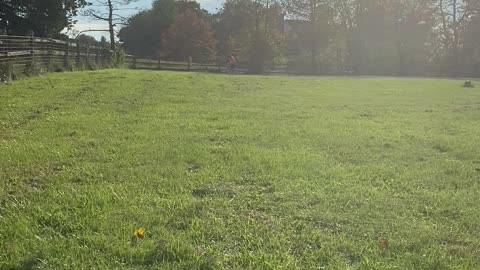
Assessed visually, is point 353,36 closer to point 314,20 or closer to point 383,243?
point 314,20

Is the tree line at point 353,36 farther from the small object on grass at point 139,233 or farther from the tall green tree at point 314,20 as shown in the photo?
the small object on grass at point 139,233

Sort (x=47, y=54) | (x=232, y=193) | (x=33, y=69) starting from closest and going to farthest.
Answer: (x=232, y=193)
(x=33, y=69)
(x=47, y=54)

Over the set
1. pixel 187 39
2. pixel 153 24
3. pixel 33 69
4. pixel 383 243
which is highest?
pixel 153 24

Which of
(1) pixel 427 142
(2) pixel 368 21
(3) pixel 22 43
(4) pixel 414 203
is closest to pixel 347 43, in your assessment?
(2) pixel 368 21

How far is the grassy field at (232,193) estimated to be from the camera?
3697 mm

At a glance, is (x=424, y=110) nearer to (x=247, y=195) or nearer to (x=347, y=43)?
(x=247, y=195)

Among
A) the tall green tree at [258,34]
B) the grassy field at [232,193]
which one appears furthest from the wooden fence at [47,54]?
the tall green tree at [258,34]

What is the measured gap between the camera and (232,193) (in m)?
5.12

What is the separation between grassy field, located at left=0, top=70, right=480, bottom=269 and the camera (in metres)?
3.70

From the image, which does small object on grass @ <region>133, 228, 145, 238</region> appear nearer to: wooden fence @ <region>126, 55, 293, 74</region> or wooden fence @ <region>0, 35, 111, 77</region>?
wooden fence @ <region>0, 35, 111, 77</region>

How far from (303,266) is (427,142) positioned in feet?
18.6

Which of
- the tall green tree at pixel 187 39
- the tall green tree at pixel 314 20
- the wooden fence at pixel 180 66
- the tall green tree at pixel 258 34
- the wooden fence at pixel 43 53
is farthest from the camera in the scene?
the tall green tree at pixel 187 39

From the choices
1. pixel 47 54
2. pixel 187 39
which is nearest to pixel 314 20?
pixel 187 39

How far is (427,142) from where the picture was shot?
8555 mm
